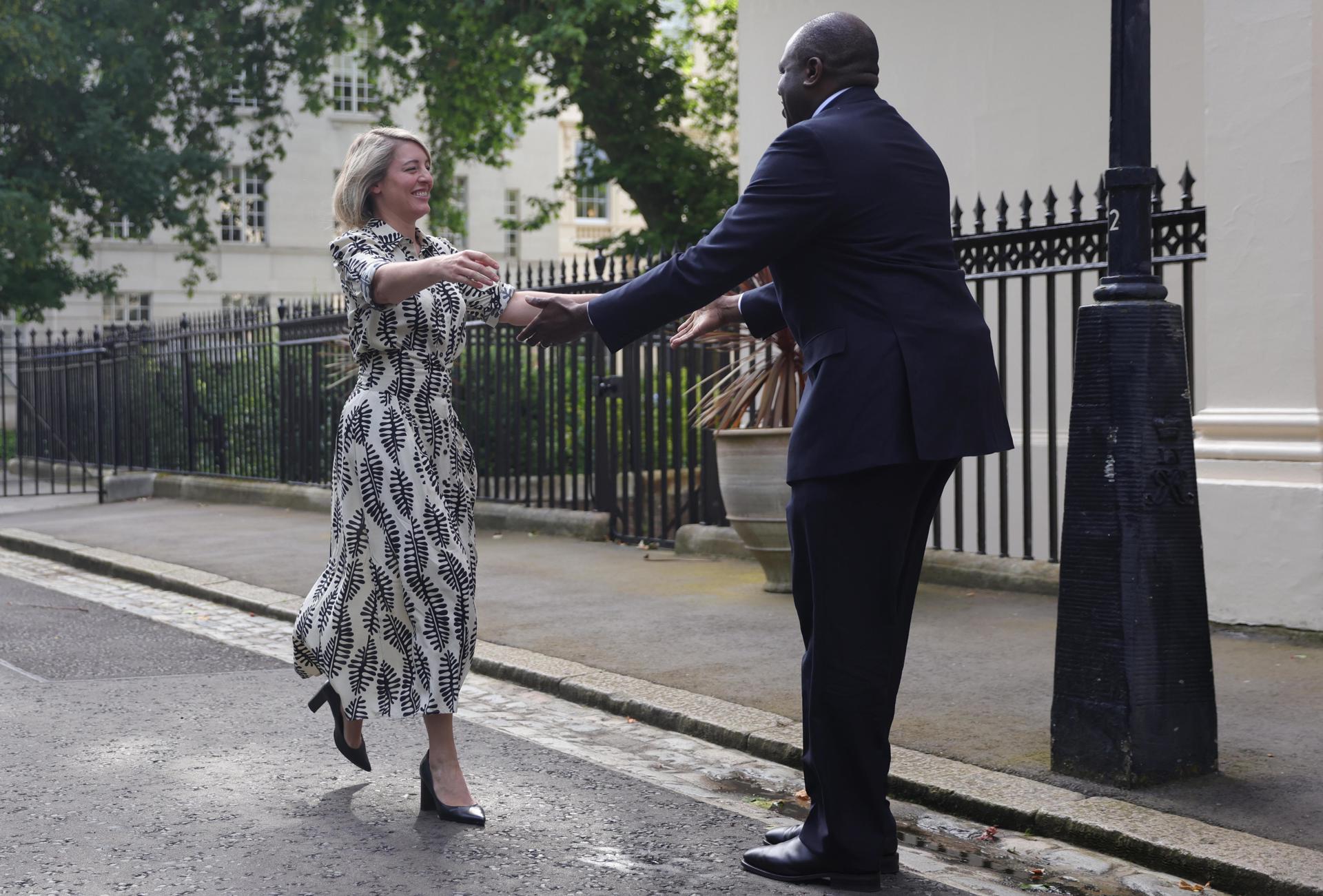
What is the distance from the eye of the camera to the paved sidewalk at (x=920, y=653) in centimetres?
447

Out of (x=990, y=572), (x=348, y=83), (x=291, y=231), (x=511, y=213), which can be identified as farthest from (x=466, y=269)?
(x=511, y=213)

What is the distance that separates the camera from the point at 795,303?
369 centimetres

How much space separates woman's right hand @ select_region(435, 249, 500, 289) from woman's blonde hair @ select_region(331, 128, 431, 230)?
1.38ft

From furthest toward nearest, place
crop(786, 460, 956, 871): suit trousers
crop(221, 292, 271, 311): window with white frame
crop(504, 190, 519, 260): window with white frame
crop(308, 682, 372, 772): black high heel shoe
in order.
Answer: crop(504, 190, 519, 260): window with white frame → crop(221, 292, 271, 311): window with white frame → crop(308, 682, 372, 772): black high heel shoe → crop(786, 460, 956, 871): suit trousers

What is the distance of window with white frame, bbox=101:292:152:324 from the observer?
41.0m

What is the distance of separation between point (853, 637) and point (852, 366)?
2.12ft

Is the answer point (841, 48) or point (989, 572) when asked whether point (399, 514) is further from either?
point (989, 572)

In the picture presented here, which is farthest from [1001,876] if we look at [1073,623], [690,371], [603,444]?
[603,444]

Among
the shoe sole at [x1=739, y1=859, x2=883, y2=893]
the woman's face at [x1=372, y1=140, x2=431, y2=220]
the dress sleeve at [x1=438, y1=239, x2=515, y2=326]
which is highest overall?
the woman's face at [x1=372, y1=140, x2=431, y2=220]

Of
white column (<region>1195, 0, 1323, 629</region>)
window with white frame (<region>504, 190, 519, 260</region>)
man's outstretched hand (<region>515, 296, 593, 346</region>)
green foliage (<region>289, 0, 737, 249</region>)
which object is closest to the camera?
man's outstretched hand (<region>515, 296, 593, 346</region>)

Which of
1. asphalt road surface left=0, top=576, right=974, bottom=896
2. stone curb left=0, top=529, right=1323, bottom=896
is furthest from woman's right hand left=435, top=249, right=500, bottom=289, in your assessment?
stone curb left=0, top=529, right=1323, bottom=896

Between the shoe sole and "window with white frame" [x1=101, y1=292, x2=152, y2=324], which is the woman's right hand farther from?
"window with white frame" [x1=101, y1=292, x2=152, y2=324]

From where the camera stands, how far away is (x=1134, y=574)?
4.46 metres

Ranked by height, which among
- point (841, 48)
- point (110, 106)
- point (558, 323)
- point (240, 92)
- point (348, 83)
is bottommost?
point (558, 323)
